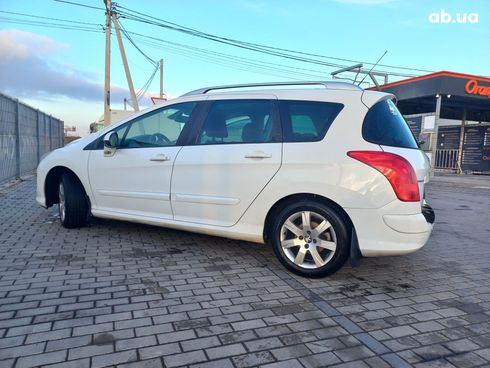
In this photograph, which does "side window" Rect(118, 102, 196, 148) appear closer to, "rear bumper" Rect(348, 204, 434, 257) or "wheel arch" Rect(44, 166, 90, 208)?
"wheel arch" Rect(44, 166, 90, 208)

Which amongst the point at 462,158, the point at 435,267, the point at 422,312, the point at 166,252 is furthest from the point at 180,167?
the point at 462,158

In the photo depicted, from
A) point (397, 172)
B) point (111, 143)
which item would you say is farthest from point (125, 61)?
point (397, 172)

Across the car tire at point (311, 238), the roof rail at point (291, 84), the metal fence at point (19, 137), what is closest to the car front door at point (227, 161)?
the roof rail at point (291, 84)

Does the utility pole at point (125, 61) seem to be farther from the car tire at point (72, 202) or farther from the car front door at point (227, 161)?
the car front door at point (227, 161)

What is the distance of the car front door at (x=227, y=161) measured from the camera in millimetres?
3846

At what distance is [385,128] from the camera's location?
359cm

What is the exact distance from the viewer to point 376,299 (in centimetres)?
328

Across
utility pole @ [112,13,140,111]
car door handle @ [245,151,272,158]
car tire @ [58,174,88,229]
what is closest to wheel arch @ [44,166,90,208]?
car tire @ [58,174,88,229]

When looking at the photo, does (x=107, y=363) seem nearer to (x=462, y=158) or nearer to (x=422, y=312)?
(x=422, y=312)

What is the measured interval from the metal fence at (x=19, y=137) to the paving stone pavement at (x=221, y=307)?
5250 mm

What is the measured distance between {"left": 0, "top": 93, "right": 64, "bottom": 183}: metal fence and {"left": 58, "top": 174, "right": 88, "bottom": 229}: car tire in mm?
4884

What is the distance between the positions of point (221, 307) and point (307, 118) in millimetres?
1931

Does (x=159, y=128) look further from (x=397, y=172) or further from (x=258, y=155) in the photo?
(x=397, y=172)

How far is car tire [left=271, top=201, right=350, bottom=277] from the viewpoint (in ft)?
11.5
